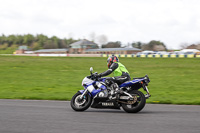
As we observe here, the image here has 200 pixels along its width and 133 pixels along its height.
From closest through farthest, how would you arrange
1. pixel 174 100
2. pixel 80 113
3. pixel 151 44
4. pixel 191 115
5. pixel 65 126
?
pixel 65 126
pixel 191 115
pixel 80 113
pixel 174 100
pixel 151 44

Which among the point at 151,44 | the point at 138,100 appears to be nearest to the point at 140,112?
the point at 138,100

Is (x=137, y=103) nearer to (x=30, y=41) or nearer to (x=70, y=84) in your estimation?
(x=70, y=84)

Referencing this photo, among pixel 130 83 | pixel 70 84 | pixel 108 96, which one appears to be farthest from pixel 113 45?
pixel 130 83

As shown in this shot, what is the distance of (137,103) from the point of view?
8.55m

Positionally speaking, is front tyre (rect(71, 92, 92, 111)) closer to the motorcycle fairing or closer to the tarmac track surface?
the tarmac track surface

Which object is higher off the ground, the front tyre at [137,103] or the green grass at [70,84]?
the front tyre at [137,103]

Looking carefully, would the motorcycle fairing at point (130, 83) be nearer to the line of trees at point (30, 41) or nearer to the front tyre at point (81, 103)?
the front tyre at point (81, 103)

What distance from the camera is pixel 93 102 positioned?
9.07 m

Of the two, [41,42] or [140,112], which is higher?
[41,42]

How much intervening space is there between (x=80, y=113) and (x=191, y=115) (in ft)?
10.7

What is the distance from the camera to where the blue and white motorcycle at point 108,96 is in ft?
27.7

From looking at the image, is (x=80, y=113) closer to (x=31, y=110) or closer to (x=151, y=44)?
(x=31, y=110)

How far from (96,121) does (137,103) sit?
1752 mm

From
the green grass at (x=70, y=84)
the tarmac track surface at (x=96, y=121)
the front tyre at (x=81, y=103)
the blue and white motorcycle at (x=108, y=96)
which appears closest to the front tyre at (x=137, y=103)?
the blue and white motorcycle at (x=108, y=96)
